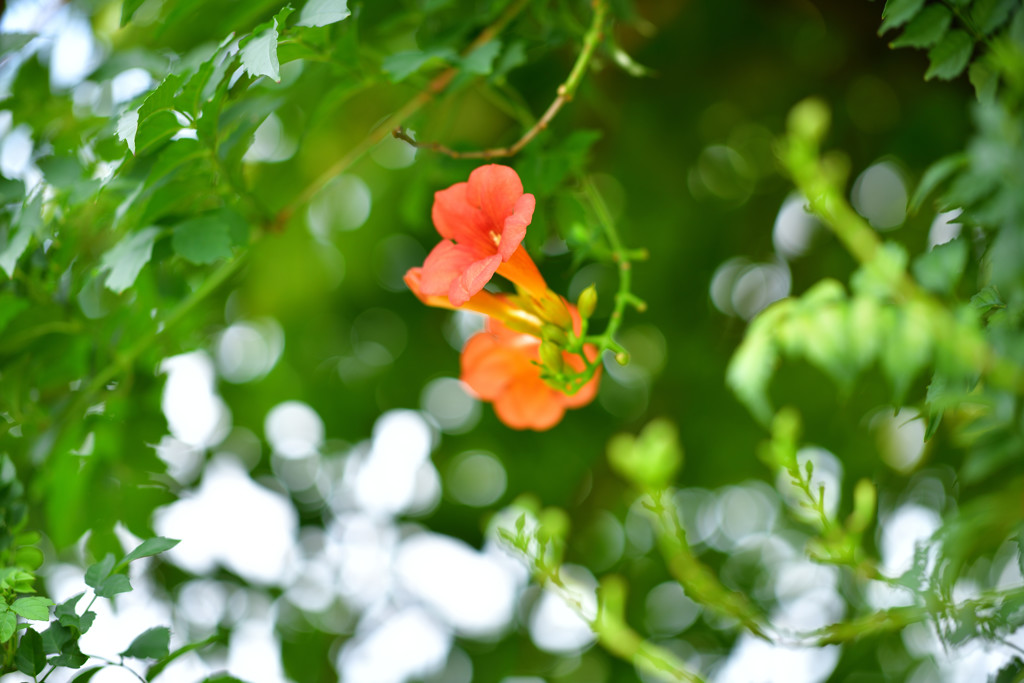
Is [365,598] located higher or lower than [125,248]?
lower

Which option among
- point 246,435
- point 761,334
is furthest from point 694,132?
point 246,435

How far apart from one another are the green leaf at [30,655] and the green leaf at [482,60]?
118cm

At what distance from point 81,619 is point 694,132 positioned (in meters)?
2.56

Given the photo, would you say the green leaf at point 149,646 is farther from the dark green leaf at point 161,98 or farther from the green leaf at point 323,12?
the green leaf at point 323,12

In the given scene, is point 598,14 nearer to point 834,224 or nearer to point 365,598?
point 834,224

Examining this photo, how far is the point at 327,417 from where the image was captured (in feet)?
10.2

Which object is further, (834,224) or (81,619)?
(834,224)

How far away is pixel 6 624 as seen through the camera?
104 centimetres

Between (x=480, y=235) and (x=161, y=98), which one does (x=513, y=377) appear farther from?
(x=161, y=98)

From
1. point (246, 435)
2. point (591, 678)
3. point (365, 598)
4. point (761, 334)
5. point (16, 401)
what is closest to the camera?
point (761, 334)

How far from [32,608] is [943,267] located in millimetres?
1406

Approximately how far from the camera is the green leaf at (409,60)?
1243 mm

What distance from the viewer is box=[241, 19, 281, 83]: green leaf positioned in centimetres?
98

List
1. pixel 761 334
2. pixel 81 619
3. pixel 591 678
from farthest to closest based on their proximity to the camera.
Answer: pixel 591 678 < pixel 761 334 < pixel 81 619
